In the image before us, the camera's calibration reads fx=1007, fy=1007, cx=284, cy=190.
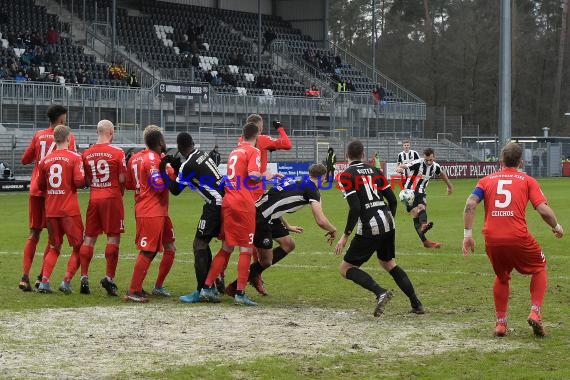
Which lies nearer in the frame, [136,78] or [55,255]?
[55,255]

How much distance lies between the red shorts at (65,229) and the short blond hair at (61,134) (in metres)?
0.96

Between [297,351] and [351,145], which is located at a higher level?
[351,145]

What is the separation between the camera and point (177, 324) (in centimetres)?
1016

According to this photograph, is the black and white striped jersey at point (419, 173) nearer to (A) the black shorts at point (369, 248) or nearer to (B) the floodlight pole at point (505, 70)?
(A) the black shorts at point (369, 248)

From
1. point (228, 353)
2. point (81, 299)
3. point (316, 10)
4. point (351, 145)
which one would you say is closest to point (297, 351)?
point (228, 353)

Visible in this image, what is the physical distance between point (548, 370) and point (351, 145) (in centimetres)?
389

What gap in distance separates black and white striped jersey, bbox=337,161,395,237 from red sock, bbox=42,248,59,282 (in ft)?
12.8

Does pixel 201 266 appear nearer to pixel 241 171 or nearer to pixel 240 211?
pixel 240 211

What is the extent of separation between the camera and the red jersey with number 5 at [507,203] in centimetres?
970

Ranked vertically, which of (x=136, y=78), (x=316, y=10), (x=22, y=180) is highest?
(x=316, y=10)

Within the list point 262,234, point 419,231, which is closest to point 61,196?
point 262,234

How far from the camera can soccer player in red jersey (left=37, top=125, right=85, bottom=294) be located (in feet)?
41.0

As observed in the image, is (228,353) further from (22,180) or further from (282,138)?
(22,180)

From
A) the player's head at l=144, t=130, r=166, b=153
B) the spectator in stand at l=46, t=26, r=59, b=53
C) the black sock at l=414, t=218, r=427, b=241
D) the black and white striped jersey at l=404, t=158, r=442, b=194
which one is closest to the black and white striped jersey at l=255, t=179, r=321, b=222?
the player's head at l=144, t=130, r=166, b=153
